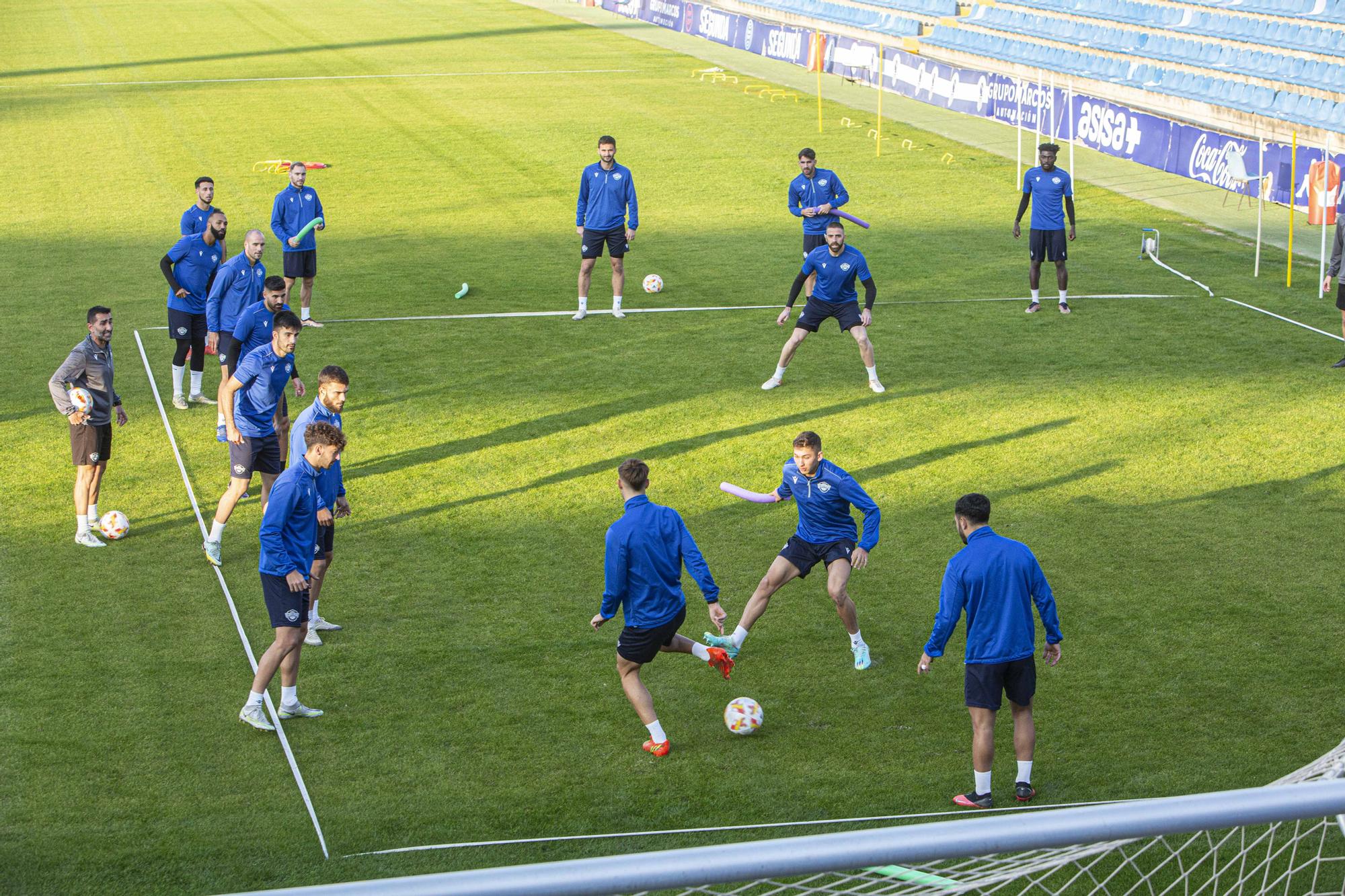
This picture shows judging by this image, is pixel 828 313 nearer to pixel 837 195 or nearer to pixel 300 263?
pixel 837 195

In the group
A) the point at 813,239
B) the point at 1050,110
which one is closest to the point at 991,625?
the point at 813,239

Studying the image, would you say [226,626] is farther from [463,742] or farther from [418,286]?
[418,286]

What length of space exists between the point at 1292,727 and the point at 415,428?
890 cm

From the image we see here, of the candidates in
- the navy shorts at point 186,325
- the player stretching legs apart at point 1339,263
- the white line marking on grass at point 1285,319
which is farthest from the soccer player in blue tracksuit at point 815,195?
the navy shorts at point 186,325

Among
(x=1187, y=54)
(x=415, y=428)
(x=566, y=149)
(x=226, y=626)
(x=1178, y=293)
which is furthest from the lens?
(x=1187, y=54)

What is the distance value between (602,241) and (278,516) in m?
9.66

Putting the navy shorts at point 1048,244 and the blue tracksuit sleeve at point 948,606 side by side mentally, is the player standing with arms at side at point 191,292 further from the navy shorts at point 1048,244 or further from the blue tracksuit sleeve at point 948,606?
the navy shorts at point 1048,244

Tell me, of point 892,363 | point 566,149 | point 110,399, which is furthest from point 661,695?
point 566,149

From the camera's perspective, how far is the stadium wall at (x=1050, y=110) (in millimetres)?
24703

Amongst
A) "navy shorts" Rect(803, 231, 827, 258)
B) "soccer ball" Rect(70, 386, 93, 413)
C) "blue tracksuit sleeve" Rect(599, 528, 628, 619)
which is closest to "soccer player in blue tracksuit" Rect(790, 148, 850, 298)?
"navy shorts" Rect(803, 231, 827, 258)

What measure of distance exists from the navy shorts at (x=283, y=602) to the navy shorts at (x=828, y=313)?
7.65m

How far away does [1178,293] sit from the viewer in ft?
62.1

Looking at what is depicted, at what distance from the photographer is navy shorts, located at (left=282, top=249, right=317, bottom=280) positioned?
16984mm

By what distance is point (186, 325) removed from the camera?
14531mm
